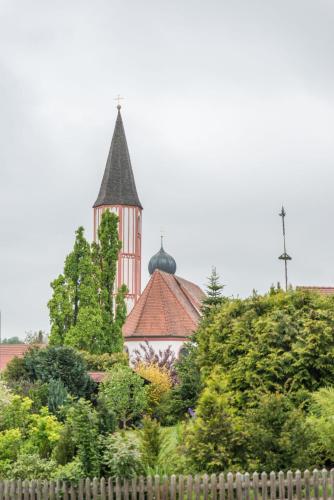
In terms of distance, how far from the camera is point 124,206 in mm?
81312

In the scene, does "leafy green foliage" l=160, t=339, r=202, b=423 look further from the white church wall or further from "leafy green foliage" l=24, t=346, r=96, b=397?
the white church wall

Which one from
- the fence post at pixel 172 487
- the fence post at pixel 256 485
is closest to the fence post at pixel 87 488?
the fence post at pixel 172 487

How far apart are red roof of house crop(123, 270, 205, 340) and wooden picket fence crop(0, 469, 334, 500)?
154 feet

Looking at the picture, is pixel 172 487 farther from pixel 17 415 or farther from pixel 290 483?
pixel 17 415

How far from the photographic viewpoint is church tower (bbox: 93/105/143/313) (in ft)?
263

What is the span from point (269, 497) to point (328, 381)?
485 centimetres

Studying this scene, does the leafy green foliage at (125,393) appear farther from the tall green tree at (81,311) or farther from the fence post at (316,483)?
the fence post at (316,483)

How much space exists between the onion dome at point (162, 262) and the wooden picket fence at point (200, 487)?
219ft

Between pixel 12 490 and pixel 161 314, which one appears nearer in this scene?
pixel 12 490

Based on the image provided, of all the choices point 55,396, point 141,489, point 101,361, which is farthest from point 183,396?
point 141,489

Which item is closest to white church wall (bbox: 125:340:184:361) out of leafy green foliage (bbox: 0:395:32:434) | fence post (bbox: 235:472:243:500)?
leafy green foliage (bbox: 0:395:32:434)

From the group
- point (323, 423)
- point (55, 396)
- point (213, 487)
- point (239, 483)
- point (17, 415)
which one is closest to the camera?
point (239, 483)

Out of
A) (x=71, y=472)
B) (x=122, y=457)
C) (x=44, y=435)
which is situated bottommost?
(x=71, y=472)

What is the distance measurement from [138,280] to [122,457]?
6403 cm
